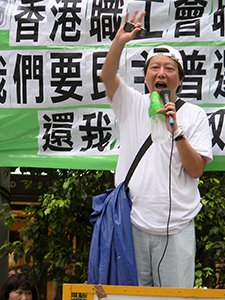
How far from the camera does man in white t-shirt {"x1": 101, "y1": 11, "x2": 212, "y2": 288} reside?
2.54 meters

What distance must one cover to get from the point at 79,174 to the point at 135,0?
5.52 feet

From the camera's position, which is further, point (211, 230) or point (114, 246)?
point (211, 230)

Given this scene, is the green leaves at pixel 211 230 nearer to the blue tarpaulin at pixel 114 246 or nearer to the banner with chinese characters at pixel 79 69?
the banner with chinese characters at pixel 79 69

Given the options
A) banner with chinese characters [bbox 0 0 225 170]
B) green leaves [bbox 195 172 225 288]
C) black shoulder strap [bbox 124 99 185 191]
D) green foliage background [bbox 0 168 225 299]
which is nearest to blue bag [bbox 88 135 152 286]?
black shoulder strap [bbox 124 99 185 191]

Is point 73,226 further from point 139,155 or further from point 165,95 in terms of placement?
point 165,95

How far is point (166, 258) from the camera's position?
2549mm

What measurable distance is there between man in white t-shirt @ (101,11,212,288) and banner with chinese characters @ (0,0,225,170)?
1.09 metres

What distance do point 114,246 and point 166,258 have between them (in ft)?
0.99

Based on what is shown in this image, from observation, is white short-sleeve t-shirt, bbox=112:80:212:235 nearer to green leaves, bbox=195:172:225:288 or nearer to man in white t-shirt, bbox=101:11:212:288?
man in white t-shirt, bbox=101:11:212:288

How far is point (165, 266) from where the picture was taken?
8.35ft

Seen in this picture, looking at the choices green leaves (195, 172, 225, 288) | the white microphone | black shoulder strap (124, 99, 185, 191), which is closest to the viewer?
the white microphone

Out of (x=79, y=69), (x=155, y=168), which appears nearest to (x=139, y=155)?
(x=155, y=168)

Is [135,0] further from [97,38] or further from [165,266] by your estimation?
[165,266]

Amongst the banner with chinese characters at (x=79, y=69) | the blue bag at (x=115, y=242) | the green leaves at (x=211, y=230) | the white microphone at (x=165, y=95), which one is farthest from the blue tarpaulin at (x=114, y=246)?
the green leaves at (x=211, y=230)
